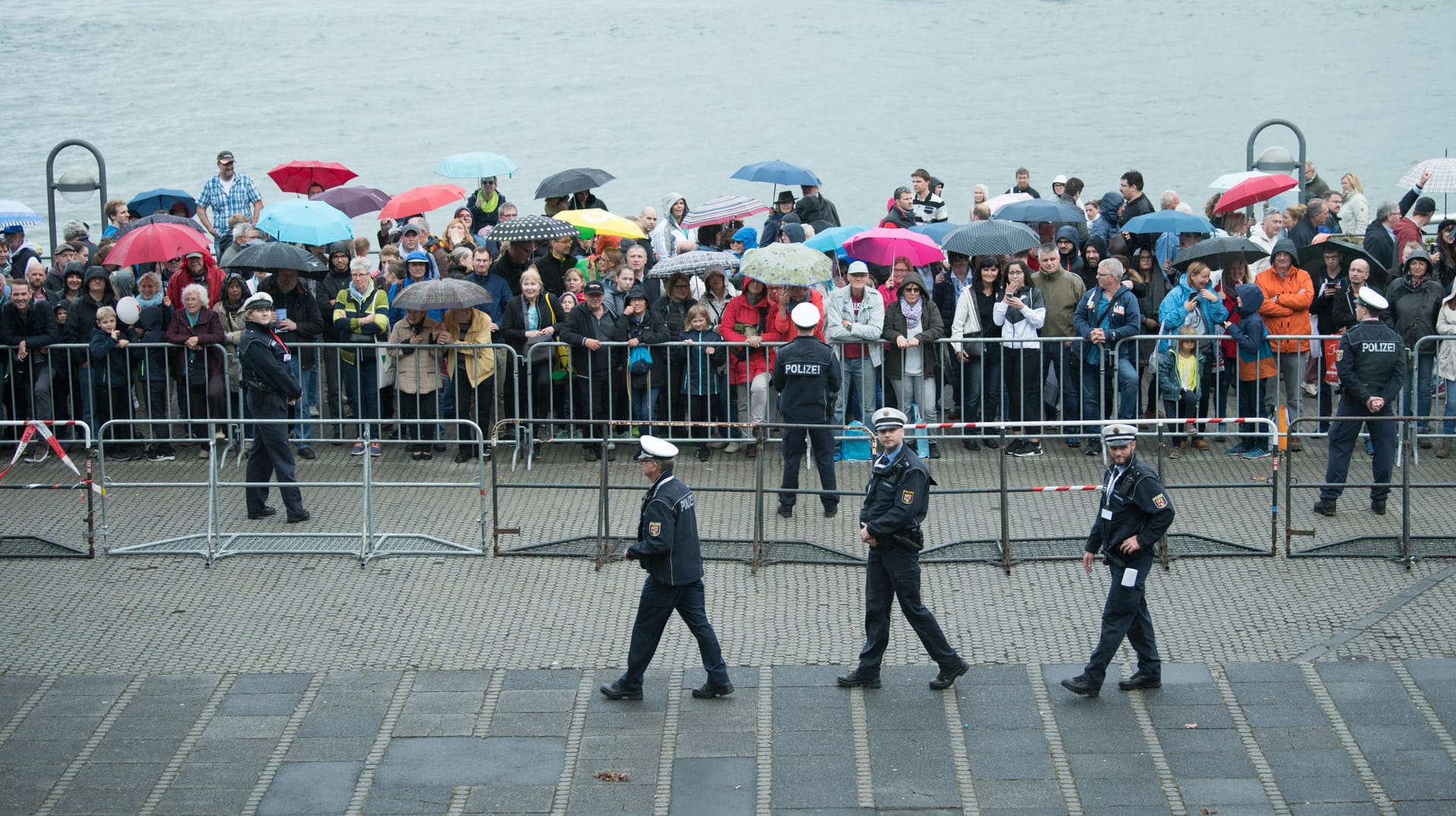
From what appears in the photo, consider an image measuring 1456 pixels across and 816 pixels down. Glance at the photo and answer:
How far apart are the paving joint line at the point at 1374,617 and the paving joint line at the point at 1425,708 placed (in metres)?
0.37

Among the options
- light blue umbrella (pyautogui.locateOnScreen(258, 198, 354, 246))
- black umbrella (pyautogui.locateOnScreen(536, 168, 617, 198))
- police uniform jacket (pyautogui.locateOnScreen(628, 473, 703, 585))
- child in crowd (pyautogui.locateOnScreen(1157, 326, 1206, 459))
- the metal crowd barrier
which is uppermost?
black umbrella (pyautogui.locateOnScreen(536, 168, 617, 198))

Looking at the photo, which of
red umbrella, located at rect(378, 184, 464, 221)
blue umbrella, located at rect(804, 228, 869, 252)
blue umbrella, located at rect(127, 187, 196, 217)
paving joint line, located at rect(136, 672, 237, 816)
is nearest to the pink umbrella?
blue umbrella, located at rect(804, 228, 869, 252)

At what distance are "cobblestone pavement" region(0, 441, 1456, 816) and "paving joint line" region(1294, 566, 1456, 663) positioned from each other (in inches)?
1.0

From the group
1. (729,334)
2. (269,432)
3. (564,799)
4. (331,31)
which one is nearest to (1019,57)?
(331,31)

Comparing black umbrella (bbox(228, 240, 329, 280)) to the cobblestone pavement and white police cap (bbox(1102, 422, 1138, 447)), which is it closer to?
the cobblestone pavement

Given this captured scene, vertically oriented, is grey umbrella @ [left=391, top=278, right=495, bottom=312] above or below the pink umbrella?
below

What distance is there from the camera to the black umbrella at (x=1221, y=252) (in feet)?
41.9

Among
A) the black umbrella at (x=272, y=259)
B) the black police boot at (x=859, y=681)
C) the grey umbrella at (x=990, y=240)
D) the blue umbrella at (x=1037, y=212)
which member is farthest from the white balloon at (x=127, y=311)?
the blue umbrella at (x=1037, y=212)

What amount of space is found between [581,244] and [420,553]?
552 cm

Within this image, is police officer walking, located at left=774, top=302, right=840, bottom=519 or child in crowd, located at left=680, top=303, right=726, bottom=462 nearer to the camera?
police officer walking, located at left=774, top=302, right=840, bottom=519

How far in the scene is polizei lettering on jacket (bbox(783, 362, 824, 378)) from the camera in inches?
436

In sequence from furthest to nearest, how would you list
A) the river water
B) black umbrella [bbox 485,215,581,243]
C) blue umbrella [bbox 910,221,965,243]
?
1. the river water
2. blue umbrella [bbox 910,221,965,243]
3. black umbrella [bbox 485,215,581,243]

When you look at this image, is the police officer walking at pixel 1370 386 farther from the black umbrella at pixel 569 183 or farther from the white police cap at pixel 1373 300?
the black umbrella at pixel 569 183

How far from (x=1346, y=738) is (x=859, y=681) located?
2547 millimetres
